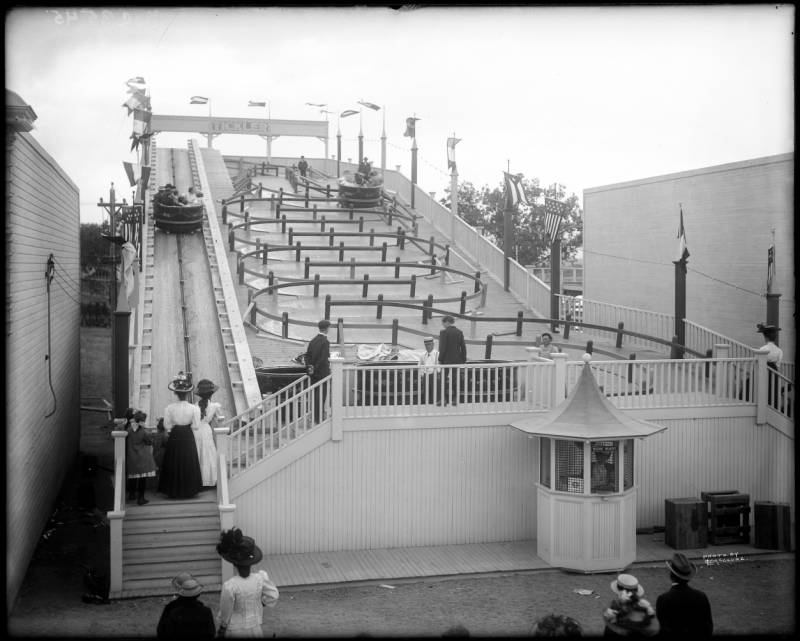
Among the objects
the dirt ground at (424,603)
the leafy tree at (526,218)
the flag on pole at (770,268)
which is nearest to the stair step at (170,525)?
the dirt ground at (424,603)

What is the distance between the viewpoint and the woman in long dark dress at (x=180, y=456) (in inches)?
497

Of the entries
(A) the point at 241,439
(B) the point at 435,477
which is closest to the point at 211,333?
(A) the point at 241,439

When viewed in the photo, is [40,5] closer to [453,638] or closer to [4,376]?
[4,376]

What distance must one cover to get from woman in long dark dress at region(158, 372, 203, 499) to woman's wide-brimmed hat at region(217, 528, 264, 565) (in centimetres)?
423

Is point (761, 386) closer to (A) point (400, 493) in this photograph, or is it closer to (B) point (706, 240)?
(A) point (400, 493)

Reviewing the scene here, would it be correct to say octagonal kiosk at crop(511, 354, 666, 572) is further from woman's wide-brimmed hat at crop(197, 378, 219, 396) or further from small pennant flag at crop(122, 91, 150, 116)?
small pennant flag at crop(122, 91, 150, 116)

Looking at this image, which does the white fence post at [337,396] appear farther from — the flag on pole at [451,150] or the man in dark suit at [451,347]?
the flag on pole at [451,150]

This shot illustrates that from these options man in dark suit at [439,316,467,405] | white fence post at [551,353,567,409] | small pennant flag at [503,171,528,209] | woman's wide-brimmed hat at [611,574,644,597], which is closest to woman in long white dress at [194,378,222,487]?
man in dark suit at [439,316,467,405]

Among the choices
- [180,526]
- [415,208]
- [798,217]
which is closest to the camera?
[798,217]

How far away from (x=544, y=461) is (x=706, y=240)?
9.70 meters

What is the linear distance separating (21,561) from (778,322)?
1357cm

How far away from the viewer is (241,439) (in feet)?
44.8

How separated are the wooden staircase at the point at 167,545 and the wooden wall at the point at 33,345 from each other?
1349 mm

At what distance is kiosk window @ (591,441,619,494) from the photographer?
42.5 feet
